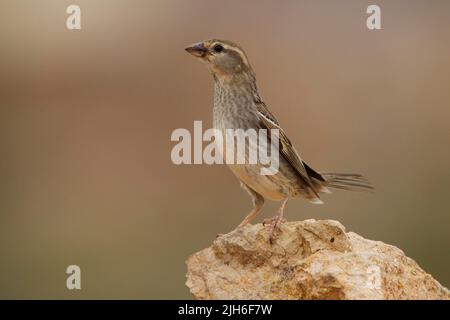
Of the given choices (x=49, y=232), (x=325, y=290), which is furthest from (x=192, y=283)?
(x=49, y=232)

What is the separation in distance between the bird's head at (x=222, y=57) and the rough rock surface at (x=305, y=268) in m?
1.30

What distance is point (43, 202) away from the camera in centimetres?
1255

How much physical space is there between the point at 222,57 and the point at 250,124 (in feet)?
1.71

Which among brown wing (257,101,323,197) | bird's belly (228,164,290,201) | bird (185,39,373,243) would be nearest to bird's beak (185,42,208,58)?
bird (185,39,373,243)

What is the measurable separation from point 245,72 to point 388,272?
2.09m

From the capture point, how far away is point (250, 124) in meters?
6.29

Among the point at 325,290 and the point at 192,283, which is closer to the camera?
the point at 325,290

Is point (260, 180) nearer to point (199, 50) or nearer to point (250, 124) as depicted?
point (250, 124)

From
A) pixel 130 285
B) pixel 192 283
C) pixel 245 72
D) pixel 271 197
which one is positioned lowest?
pixel 130 285

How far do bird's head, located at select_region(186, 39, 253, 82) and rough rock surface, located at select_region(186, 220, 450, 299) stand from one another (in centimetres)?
130

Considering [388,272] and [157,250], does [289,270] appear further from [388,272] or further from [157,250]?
[157,250]

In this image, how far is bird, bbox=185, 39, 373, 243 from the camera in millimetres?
6152

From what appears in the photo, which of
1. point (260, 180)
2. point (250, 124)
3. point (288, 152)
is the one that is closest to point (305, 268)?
point (260, 180)

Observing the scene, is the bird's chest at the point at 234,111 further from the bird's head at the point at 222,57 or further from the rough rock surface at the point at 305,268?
the rough rock surface at the point at 305,268
